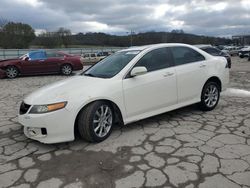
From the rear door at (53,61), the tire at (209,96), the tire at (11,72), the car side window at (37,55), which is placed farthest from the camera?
the rear door at (53,61)

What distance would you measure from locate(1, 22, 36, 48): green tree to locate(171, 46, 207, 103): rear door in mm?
41474

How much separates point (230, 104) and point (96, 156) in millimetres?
3965

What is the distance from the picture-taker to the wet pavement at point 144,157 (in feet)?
9.43

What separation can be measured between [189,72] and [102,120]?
211cm

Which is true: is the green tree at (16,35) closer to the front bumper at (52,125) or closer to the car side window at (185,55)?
the car side window at (185,55)

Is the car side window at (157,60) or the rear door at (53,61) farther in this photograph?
the rear door at (53,61)

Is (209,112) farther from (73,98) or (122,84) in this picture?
(73,98)

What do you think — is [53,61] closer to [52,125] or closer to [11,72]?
[11,72]

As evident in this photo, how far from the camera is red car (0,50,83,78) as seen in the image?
41.6ft

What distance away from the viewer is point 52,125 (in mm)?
3555

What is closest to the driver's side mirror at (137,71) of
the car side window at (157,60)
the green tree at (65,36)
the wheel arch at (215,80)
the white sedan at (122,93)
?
the white sedan at (122,93)

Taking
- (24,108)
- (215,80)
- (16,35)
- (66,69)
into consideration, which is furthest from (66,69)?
(16,35)

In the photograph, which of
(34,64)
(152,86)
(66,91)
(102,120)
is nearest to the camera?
(66,91)

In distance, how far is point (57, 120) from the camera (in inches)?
140
